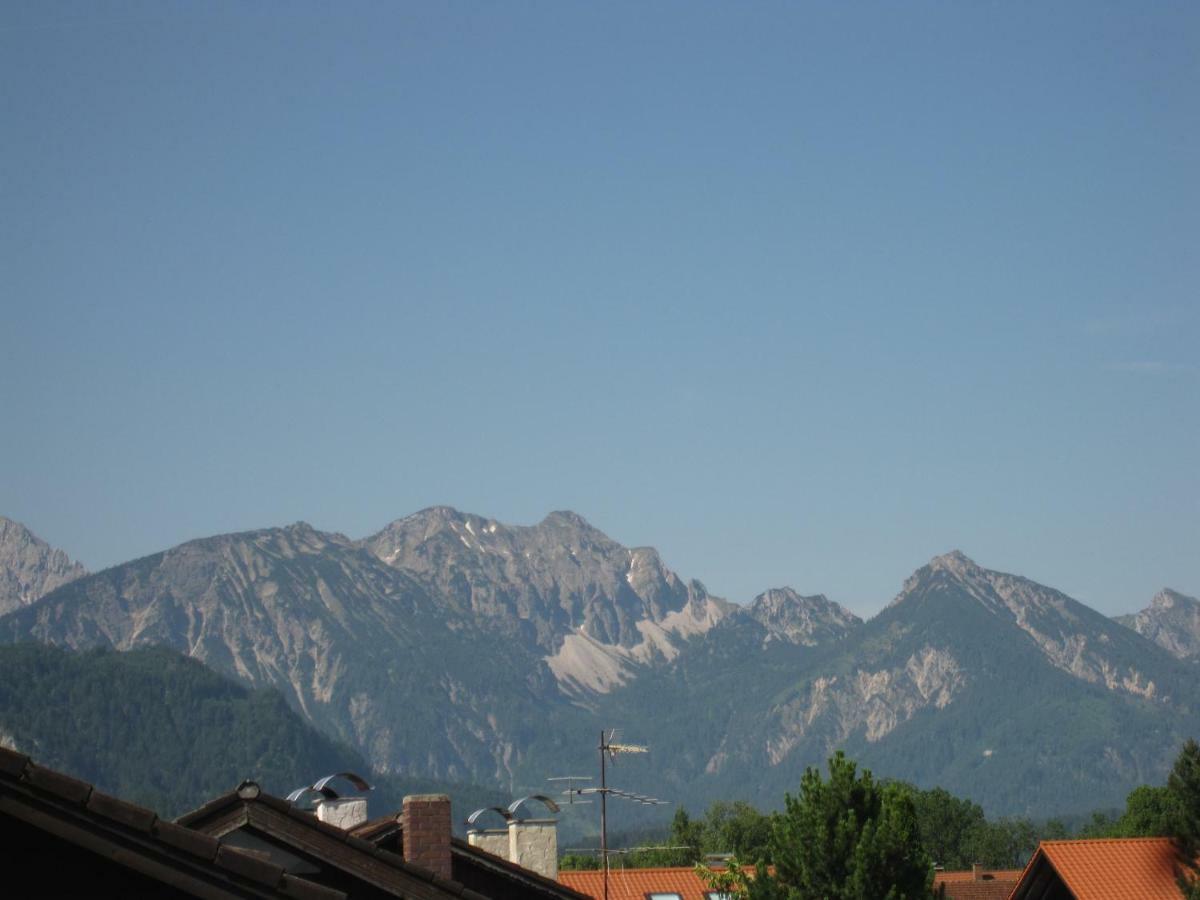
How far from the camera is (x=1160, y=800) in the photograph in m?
194

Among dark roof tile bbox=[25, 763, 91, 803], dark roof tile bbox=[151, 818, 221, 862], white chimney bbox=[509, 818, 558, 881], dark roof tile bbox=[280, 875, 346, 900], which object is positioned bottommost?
dark roof tile bbox=[280, 875, 346, 900]

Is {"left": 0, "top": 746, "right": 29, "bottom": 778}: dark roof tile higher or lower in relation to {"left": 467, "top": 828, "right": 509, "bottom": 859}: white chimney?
lower

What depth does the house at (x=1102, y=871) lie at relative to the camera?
50.2 metres

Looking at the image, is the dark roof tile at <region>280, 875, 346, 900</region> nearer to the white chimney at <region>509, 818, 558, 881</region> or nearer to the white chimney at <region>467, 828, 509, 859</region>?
the white chimney at <region>509, 818, 558, 881</region>

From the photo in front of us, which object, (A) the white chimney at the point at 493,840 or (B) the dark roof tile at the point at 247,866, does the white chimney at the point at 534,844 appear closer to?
(A) the white chimney at the point at 493,840

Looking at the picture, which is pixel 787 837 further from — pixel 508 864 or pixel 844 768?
pixel 508 864

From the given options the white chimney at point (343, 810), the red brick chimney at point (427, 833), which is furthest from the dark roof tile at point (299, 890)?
the white chimney at point (343, 810)

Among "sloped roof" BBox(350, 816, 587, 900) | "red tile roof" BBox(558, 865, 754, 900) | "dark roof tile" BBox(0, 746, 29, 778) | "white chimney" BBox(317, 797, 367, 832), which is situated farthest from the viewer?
"red tile roof" BBox(558, 865, 754, 900)

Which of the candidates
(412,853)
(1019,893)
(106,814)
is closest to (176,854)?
(106,814)

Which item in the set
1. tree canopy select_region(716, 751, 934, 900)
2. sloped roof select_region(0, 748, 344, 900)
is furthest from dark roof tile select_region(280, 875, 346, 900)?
tree canopy select_region(716, 751, 934, 900)

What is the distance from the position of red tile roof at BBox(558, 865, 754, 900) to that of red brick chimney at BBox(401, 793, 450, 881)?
51.3 meters

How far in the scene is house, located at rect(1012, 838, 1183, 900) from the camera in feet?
165

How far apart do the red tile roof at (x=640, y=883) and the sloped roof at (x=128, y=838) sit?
6563 cm

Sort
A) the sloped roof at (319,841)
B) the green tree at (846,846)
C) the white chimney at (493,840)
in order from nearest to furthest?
the sloped roof at (319,841) < the white chimney at (493,840) < the green tree at (846,846)
